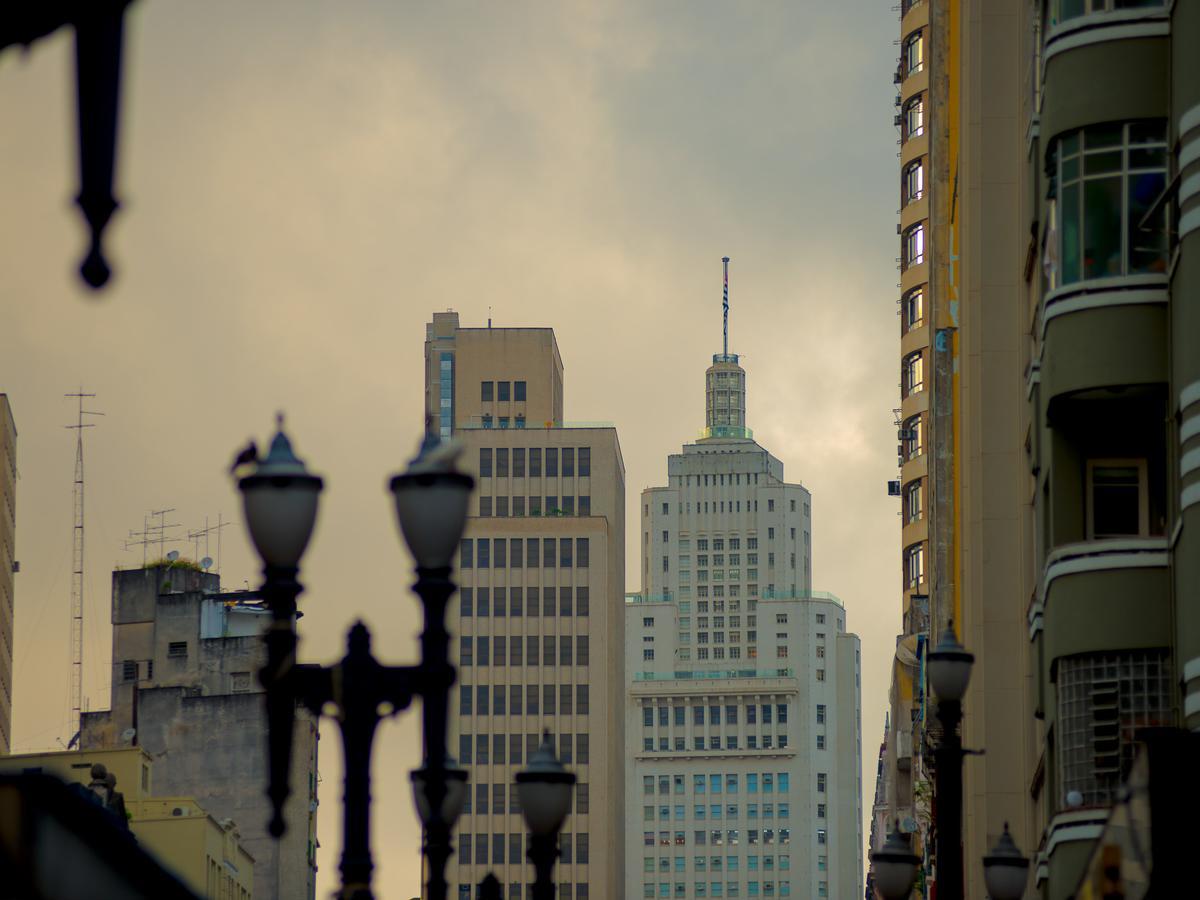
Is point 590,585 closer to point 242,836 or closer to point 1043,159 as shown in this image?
point 242,836

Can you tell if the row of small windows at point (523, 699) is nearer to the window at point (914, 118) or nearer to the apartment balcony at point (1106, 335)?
the window at point (914, 118)

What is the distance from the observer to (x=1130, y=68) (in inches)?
1052

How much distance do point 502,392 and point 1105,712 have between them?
568ft

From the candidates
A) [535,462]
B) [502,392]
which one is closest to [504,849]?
[535,462]

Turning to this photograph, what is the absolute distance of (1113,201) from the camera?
26.5m

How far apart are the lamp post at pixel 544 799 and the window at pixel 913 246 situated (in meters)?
69.3

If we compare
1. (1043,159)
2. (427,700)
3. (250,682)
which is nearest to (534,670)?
(250,682)

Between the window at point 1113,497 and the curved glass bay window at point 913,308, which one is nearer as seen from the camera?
Answer: the window at point 1113,497

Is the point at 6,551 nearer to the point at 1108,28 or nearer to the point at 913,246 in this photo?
the point at 913,246

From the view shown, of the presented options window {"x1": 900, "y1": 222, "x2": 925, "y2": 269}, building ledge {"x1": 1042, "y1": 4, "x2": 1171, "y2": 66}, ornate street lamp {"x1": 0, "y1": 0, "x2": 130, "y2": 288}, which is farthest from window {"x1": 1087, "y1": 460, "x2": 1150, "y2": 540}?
window {"x1": 900, "y1": 222, "x2": 925, "y2": 269}

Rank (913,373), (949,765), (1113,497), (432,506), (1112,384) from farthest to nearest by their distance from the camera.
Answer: (913,373) → (1113,497) → (1112,384) → (949,765) → (432,506)

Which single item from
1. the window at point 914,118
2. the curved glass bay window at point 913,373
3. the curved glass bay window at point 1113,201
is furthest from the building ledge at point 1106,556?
the window at point 914,118

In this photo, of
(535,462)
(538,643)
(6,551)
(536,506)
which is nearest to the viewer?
(6,551)

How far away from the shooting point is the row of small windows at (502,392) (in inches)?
7840
